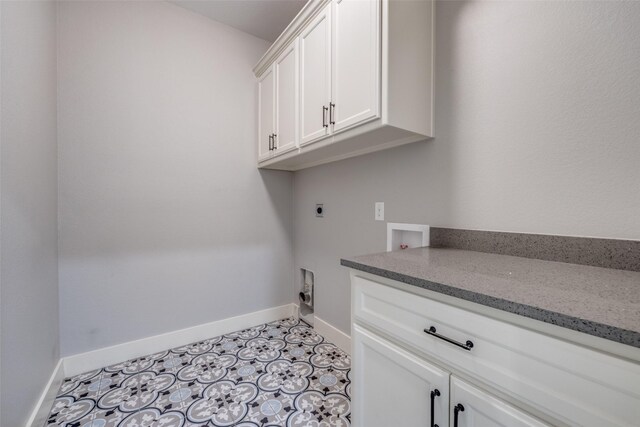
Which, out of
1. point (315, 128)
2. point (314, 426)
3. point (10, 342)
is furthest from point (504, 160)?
point (10, 342)

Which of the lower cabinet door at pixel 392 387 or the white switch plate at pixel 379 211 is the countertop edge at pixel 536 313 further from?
the white switch plate at pixel 379 211

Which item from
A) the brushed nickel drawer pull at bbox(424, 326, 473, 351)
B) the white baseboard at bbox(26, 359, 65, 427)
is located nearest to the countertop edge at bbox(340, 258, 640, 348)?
the brushed nickel drawer pull at bbox(424, 326, 473, 351)

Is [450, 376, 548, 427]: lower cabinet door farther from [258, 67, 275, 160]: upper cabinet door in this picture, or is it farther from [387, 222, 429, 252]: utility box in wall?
[258, 67, 275, 160]: upper cabinet door

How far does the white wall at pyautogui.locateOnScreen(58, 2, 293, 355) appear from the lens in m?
1.65

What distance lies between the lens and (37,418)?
1206mm

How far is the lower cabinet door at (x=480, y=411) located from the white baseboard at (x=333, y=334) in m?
1.27

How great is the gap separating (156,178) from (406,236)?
1.82 m

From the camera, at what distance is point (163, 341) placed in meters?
1.94

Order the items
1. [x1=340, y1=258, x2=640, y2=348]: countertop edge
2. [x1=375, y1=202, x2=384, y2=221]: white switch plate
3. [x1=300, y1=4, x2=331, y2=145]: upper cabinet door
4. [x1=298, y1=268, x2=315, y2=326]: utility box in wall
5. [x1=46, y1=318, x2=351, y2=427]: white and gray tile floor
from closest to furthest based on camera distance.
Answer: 1. [x1=340, y1=258, x2=640, y2=348]: countertop edge
2. [x1=46, y1=318, x2=351, y2=427]: white and gray tile floor
3. [x1=300, y1=4, x2=331, y2=145]: upper cabinet door
4. [x1=375, y1=202, x2=384, y2=221]: white switch plate
5. [x1=298, y1=268, x2=315, y2=326]: utility box in wall

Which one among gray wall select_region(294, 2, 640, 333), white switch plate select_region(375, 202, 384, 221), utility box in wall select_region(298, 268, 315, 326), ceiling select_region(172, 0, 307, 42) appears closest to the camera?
gray wall select_region(294, 2, 640, 333)

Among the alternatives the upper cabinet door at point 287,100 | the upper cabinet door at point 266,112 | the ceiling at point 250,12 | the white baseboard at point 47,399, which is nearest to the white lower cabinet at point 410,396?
the upper cabinet door at point 287,100

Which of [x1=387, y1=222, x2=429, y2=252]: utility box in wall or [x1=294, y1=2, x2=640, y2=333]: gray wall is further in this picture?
[x1=387, y1=222, x2=429, y2=252]: utility box in wall

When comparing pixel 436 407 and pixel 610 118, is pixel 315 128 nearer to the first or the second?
pixel 610 118

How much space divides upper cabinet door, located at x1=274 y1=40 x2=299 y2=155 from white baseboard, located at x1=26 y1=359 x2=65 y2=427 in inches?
74.0
